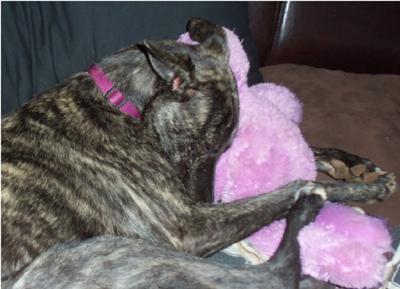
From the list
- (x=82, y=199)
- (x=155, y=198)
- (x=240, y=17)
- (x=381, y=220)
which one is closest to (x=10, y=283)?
(x=82, y=199)

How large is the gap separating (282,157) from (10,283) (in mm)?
1241

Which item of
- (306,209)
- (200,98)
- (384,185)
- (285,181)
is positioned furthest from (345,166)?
(200,98)

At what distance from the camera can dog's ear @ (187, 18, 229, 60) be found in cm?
261

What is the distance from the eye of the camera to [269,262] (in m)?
2.26

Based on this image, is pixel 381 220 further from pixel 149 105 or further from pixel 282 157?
pixel 149 105

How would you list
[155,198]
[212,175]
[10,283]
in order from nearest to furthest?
[10,283], [155,198], [212,175]

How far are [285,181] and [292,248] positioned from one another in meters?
0.43

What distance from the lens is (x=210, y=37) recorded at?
263 centimetres

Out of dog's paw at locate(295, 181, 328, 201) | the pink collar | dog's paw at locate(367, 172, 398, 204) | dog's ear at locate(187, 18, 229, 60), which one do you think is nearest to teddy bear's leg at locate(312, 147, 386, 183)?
dog's paw at locate(367, 172, 398, 204)

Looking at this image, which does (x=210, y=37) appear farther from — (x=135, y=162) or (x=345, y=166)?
(x=345, y=166)

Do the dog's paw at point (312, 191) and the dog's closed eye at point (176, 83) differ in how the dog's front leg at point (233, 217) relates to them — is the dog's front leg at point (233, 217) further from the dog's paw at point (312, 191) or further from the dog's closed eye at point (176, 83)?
the dog's closed eye at point (176, 83)

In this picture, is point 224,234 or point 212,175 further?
point 212,175

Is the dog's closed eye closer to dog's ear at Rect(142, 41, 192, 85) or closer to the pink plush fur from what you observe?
dog's ear at Rect(142, 41, 192, 85)

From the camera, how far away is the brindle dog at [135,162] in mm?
2244
